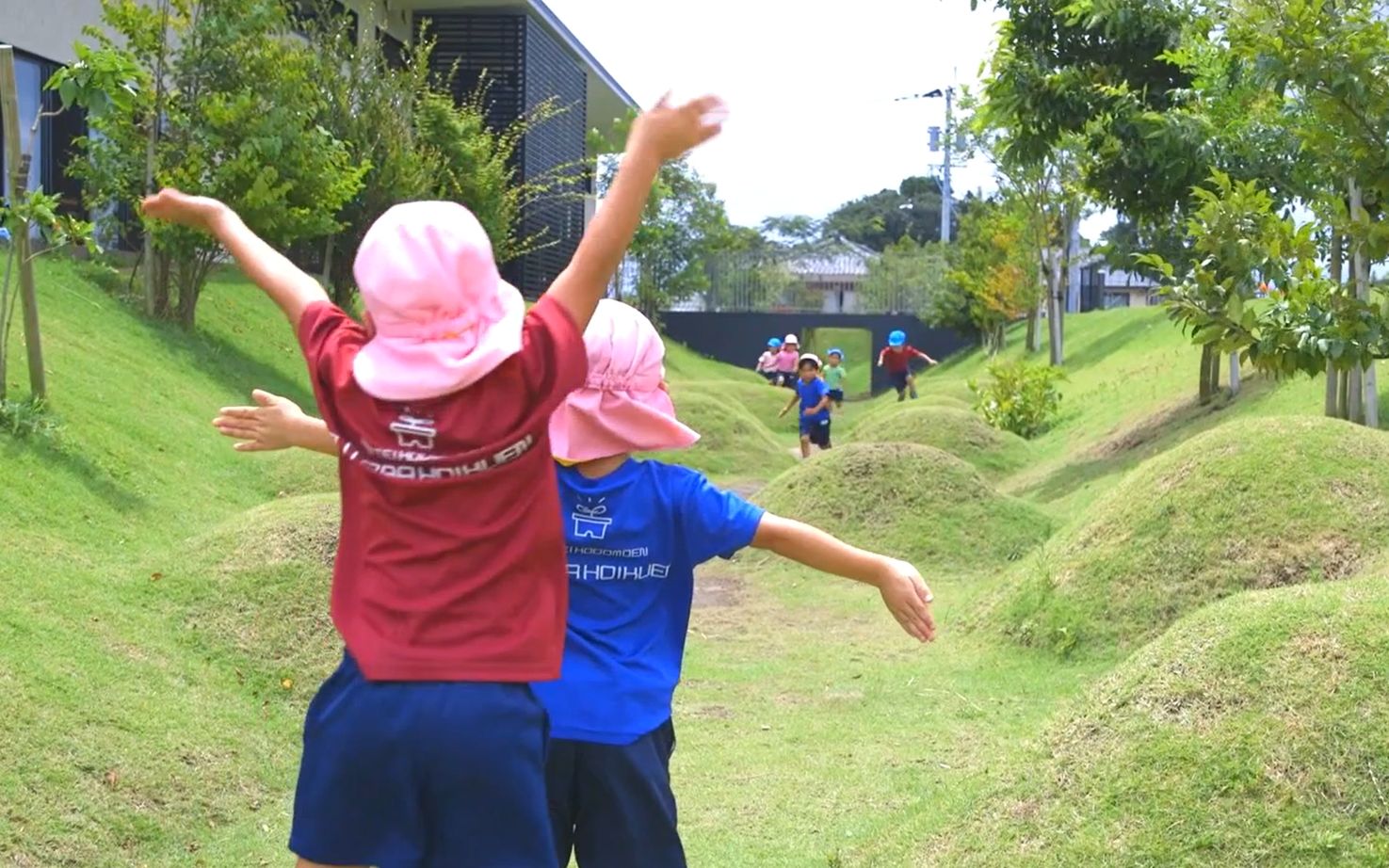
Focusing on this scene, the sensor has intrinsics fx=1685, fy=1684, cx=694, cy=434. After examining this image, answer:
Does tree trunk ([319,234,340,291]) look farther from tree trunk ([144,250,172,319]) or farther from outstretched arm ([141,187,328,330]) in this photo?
outstretched arm ([141,187,328,330])

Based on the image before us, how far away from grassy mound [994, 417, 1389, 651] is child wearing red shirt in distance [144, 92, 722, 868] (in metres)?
6.02

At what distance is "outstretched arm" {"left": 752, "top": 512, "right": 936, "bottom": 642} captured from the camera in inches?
125

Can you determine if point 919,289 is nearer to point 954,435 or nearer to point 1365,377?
point 954,435

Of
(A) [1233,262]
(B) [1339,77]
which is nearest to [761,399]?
(A) [1233,262]

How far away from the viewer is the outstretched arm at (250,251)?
2.82 meters

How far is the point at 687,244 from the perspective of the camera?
1967 inches

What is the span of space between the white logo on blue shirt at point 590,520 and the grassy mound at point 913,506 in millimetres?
8572

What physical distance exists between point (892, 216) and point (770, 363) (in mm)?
65785

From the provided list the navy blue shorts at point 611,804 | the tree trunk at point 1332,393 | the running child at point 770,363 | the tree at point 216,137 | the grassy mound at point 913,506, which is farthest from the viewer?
the running child at point 770,363

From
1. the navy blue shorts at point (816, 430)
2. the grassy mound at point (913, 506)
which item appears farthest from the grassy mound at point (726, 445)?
the grassy mound at point (913, 506)

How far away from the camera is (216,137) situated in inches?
665

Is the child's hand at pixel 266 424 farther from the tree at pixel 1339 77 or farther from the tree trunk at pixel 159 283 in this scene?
A: the tree trunk at pixel 159 283

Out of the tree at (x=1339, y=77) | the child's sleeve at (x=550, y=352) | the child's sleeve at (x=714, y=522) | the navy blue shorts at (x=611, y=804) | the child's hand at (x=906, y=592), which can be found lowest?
the navy blue shorts at (x=611, y=804)

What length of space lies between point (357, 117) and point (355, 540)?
19.0 metres
